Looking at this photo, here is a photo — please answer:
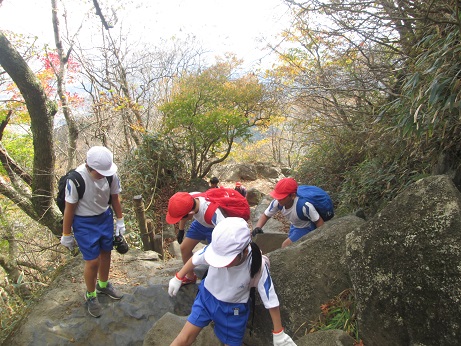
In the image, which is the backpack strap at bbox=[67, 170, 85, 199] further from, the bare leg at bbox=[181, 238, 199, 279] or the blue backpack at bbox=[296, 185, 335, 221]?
the blue backpack at bbox=[296, 185, 335, 221]

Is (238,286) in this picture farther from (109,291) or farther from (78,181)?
(109,291)

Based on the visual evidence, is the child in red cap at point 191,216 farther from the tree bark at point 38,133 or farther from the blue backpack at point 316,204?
the tree bark at point 38,133

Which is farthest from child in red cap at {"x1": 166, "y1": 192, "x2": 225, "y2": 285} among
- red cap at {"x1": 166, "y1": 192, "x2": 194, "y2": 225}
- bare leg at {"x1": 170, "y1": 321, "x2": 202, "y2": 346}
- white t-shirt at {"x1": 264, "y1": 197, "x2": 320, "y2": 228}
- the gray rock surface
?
white t-shirt at {"x1": 264, "y1": 197, "x2": 320, "y2": 228}

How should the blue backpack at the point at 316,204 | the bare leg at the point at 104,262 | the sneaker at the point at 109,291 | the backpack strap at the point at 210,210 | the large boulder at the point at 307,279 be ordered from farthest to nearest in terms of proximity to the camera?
the blue backpack at the point at 316,204 → the sneaker at the point at 109,291 → the bare leg at the point at 104,262 → the backpack strap at the point at 210,210 → the large boulder at the point at 307,279

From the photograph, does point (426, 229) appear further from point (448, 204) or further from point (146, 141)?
point (146, 141)

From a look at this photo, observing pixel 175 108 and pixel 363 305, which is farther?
pixel 175 108

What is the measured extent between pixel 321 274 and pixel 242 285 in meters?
0.91

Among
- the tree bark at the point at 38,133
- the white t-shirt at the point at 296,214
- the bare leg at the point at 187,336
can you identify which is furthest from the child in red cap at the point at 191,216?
the tree bark at the point at 38,133

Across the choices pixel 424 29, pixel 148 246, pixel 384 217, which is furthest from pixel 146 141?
pixel 384 217

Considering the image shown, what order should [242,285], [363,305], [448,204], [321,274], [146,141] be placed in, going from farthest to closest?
1. [146,141]
2. [321,274]
3. [242,285]
4. [363,305]
5. [448,204]

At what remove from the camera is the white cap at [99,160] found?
131 inches

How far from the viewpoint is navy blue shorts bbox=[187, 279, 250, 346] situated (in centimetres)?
262

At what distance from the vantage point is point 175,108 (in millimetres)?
11258

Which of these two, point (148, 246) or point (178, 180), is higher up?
point (178, 180)
